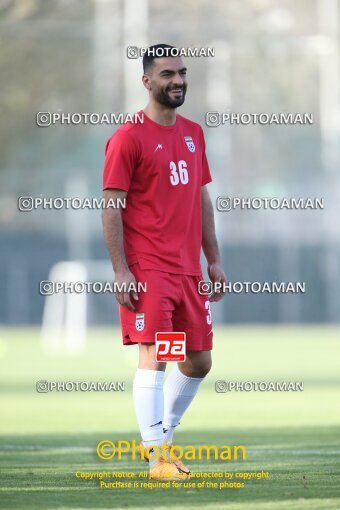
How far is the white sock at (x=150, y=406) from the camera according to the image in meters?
6.99

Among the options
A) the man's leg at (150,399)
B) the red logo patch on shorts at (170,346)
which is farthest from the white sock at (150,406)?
the red logo patch on shorts at (170,346)

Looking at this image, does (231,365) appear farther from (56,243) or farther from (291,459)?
(56,243)

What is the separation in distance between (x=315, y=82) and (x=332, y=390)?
18.3 m

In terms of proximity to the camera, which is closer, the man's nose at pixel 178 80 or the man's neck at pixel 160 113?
the man's nose at pixel 178 80

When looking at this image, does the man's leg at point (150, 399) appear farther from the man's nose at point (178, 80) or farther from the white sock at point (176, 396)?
the man's nose at point (178, 80)

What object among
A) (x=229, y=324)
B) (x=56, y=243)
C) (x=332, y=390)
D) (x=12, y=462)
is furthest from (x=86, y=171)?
(x=12, y=462)

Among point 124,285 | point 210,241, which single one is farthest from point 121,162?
point 210,241

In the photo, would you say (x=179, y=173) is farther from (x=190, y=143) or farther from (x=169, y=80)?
(x=169, y=80)

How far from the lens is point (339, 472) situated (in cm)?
732

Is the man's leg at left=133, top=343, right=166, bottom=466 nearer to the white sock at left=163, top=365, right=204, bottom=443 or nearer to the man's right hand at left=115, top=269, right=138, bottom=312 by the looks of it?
the man's right hand at left=115, top=269, right=138, bottom=312

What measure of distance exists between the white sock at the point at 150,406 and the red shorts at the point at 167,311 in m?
0.18

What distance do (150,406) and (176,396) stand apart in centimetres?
47

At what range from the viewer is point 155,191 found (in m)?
7.19

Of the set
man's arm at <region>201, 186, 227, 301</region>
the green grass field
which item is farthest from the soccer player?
the green grass field
